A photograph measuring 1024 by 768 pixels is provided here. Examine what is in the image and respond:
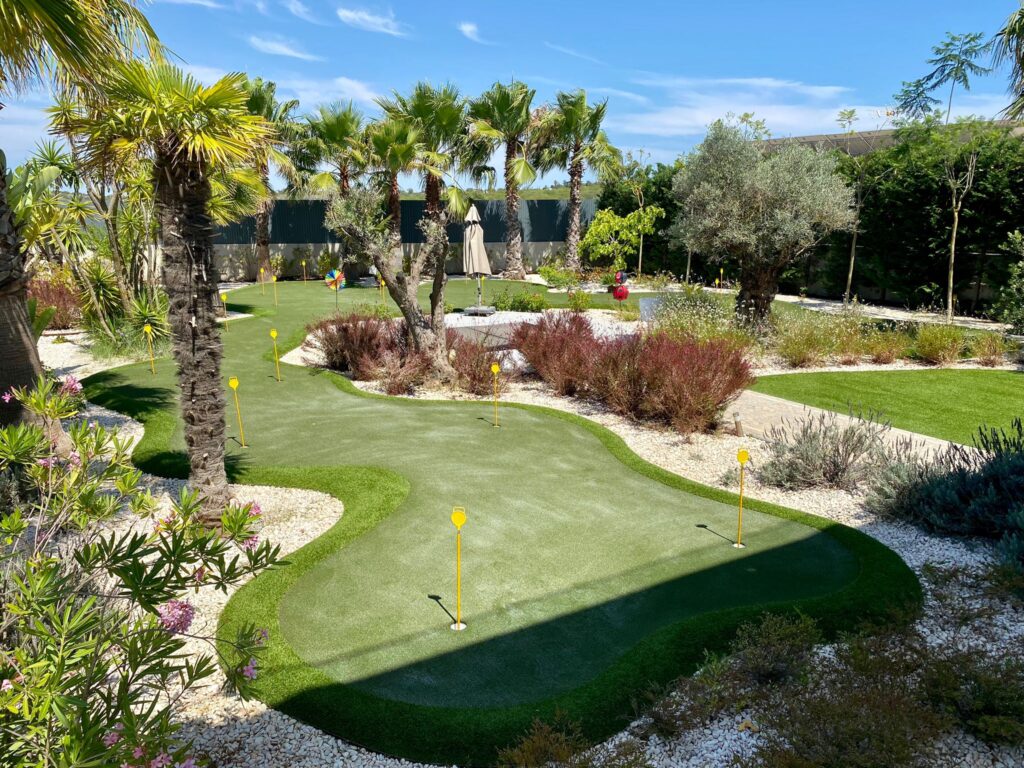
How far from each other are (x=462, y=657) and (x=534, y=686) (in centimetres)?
52

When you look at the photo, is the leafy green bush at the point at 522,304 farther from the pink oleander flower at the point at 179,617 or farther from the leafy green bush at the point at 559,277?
the pink oleander flower at the point at 179,617

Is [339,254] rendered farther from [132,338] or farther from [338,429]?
[338,429]

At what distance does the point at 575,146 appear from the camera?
25781mm

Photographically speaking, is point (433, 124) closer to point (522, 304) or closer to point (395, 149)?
point (395, 149)

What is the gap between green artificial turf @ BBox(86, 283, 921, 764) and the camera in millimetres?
3938

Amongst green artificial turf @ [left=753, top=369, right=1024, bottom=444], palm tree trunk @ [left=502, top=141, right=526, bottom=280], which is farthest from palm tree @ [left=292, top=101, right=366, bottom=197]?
green artificial turf @ [left=753, top=369, right=1024, bottom=444]

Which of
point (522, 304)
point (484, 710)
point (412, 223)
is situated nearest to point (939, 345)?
point (522, 304)

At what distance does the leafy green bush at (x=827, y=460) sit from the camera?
718 centimetres

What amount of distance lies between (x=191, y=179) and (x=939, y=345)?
12.8 metres

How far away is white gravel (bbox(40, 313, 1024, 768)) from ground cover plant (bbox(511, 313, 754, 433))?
0.39 meters

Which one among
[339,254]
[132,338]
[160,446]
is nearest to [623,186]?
[339,254]

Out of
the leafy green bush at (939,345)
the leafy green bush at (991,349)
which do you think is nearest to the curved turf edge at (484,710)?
the leafy green bush at (939,345)

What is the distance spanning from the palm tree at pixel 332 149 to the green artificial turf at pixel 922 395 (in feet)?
54.9

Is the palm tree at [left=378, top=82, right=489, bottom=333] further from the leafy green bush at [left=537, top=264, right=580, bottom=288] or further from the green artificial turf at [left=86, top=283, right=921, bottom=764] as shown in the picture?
the green artificial turf at [left=86, top=283, right=921, bottom=764]
